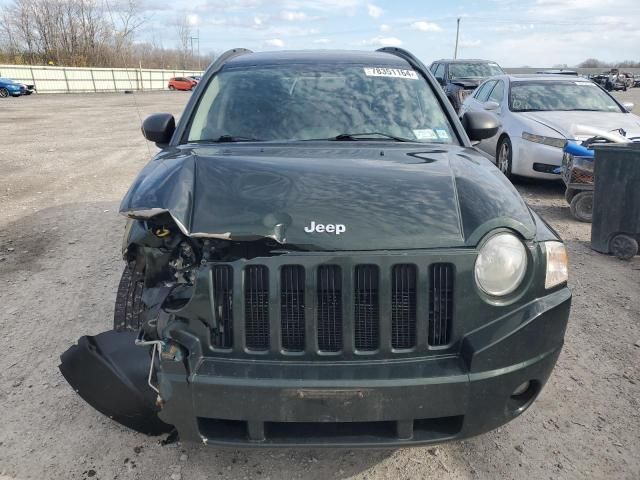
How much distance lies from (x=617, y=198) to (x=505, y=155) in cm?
317

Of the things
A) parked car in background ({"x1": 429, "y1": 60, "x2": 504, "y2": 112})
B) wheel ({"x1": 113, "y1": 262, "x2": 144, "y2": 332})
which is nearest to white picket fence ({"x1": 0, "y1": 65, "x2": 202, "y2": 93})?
parked car in background ({"x1": 429, "y1": 60, "x2": 504, "y2": 112})

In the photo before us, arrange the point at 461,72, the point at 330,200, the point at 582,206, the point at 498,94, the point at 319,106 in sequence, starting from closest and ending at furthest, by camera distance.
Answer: the point at 330,200 < the point at 319,106 < the point at 582,206 < the point at 498,94 < the point at 461,72

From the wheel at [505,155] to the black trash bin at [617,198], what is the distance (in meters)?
2.65

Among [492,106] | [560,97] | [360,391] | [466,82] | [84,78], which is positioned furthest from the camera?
[84,78]

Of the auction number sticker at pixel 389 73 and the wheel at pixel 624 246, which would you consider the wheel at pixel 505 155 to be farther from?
the auction number sticker at pixel 389 73

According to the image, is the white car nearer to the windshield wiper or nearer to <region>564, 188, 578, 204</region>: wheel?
<region>564, 188, 578, 204</region>: wheel

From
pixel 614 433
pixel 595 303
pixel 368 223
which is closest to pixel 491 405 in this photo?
pixel 368 223

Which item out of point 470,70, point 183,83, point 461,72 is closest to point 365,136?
point 461,72

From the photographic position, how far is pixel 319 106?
3.51 m

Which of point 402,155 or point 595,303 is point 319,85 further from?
point 595,303

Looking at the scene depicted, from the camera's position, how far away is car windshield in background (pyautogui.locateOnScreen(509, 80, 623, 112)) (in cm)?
844

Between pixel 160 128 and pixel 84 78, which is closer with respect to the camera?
pixel 160 128

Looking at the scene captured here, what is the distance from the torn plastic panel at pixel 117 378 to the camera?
101 inches

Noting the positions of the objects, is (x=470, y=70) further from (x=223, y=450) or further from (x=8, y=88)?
(x=8, y=88)
